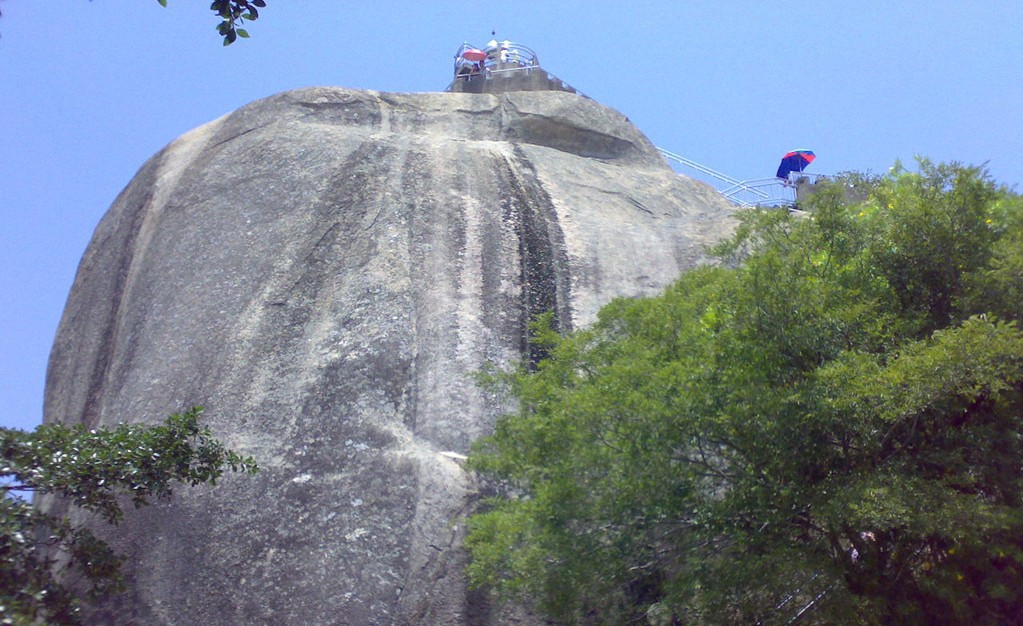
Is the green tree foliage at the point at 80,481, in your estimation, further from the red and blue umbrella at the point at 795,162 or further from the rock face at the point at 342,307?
the red and blue umbrella at the point at 795,162

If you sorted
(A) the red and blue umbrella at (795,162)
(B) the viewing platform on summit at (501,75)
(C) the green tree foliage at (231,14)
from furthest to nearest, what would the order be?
(A) the red and blue umbrella at (795,162), (B) the viewing platform on summit at (501,75), (C) the green tree foliage at (231,14)

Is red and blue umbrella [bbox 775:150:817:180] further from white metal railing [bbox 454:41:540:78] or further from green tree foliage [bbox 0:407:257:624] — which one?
green tree foliage [bbox 0:407:257:624]

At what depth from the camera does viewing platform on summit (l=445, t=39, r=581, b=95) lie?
19781mm

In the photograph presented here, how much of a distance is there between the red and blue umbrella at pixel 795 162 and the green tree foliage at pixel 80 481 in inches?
823

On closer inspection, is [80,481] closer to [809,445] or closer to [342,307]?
[342,307]

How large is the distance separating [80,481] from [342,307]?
365cm

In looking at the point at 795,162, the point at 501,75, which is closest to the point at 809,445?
the point at 501,75

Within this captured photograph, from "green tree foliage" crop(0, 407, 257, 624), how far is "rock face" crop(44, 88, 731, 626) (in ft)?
2.17

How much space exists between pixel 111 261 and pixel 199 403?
4.36 m

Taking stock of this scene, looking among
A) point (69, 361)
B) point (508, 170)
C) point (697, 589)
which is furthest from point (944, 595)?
point (69, 361)

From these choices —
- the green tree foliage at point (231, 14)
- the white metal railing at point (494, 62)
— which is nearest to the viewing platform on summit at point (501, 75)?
the white metal railing at point (494, 62)

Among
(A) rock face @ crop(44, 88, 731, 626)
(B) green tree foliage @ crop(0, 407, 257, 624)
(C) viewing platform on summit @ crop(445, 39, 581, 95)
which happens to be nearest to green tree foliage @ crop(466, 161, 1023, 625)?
(A) rock face @ crop(44, 88, 731, 626)

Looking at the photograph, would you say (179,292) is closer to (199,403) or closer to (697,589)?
(199,403)

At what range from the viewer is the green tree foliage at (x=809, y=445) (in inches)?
315
